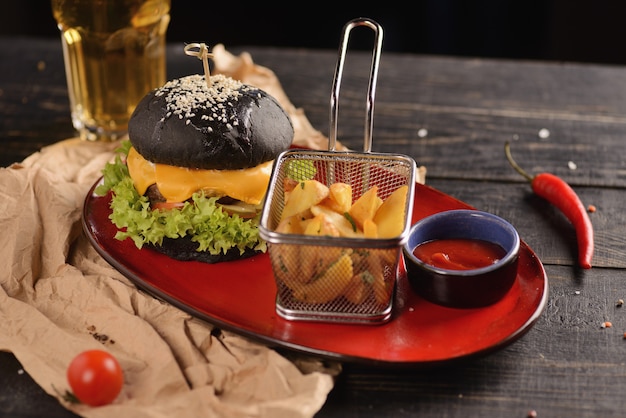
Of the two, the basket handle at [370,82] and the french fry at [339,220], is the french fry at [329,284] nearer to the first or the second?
the french fry at [339,220]

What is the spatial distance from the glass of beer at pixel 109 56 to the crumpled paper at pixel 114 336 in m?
0.76

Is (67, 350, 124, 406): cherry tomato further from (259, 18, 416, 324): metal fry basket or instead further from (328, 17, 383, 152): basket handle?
(328, 17, 383, 152): basket handle

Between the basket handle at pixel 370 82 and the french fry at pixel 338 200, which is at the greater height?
the basket handle at pixel 370 82

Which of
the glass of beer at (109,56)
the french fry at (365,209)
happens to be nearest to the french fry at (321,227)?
the french fry at (365,209)

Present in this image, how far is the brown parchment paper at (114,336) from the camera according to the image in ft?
7.68

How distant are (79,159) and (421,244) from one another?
1.76 metres

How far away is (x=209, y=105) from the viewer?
2979 mm

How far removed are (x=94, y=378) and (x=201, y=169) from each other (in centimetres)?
96

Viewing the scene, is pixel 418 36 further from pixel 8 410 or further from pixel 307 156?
pixel 8 410

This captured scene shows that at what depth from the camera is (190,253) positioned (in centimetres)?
298

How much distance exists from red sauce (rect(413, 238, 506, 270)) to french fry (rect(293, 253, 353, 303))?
0.34m

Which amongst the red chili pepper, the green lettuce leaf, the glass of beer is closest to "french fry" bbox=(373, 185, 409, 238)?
the green lettuce leaf

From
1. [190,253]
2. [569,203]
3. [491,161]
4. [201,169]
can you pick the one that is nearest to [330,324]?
[190,253]

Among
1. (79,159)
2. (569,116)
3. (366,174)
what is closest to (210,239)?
(366,174)
